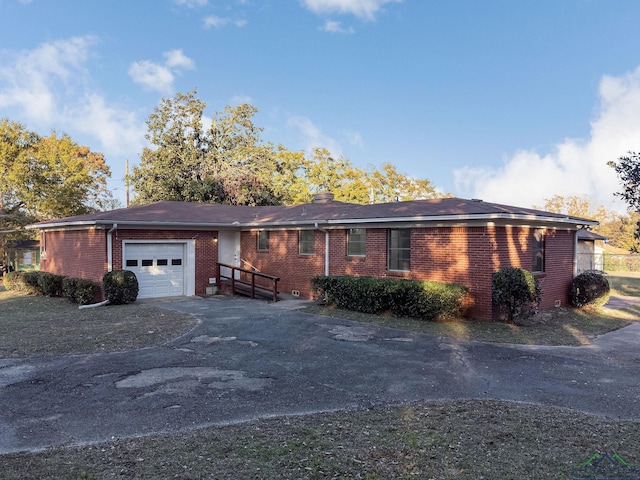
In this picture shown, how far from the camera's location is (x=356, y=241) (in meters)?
14.4

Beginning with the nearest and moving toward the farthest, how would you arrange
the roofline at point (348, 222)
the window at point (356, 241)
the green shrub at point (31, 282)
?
1. the roofline at point (348, 222)
2. the window at point (356, 241)
3. the green shrub at point (31, 282)

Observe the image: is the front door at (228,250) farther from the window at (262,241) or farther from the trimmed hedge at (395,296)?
the trimmed hedge at (395,296)

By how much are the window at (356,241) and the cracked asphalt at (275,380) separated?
15.7 feet

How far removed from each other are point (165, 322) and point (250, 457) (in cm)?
760

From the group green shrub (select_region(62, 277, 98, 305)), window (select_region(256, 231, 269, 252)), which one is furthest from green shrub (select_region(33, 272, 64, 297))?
window (select_region(256, 231, 269, 252))

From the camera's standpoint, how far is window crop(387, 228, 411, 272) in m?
13.0

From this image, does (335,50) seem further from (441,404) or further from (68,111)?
(441,404)

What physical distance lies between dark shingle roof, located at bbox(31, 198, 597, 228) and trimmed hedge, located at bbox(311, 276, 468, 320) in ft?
6.22

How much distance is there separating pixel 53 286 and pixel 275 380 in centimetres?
1361

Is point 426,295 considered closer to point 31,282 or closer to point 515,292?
point 515,292

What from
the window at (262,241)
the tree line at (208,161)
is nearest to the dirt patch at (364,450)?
the window at (262,241)

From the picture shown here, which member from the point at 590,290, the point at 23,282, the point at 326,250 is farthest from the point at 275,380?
the point at 23,282

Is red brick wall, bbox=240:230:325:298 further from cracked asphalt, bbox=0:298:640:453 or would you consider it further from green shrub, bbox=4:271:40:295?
green shrub, bbox=4:271:40:295

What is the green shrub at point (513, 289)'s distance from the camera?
1070 cm
